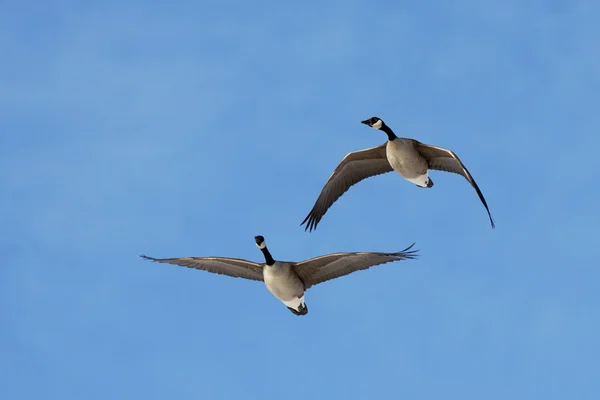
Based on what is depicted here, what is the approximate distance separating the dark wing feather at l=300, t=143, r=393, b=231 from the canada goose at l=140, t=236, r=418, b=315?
294 centimetres

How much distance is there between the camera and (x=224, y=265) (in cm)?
2061

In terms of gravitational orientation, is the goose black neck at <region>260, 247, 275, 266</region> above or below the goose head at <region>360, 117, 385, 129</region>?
below

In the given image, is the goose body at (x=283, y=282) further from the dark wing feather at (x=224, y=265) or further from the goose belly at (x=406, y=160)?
the goose belly at (x=406, y=160)

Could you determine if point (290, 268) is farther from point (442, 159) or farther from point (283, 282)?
point (442, 159)

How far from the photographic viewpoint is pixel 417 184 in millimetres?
22609

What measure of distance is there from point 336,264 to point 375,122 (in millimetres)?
4755

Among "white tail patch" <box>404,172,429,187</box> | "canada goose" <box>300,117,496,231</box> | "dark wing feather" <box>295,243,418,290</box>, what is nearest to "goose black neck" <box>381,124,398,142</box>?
"canada goose" <box>300,117,496,231</box>

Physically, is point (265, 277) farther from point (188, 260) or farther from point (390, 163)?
point (390, 163)

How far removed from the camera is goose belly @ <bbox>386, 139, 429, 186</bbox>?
21.6 m

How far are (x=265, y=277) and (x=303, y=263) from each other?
913 millimetres

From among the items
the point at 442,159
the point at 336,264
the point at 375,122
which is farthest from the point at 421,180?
the point at 336,264

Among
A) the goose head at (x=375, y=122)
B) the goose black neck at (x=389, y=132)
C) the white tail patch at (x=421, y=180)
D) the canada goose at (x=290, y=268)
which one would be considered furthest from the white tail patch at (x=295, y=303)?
the goose head at (x=375, y=122)

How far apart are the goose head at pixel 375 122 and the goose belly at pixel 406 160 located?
107 centimetres

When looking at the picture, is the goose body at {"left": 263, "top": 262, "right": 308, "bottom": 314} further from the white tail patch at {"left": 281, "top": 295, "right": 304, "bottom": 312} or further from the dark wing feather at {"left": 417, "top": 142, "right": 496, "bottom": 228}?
the dark wing feather at {"left": 417, "top": 142, "right": 496, "bottom": 228}
